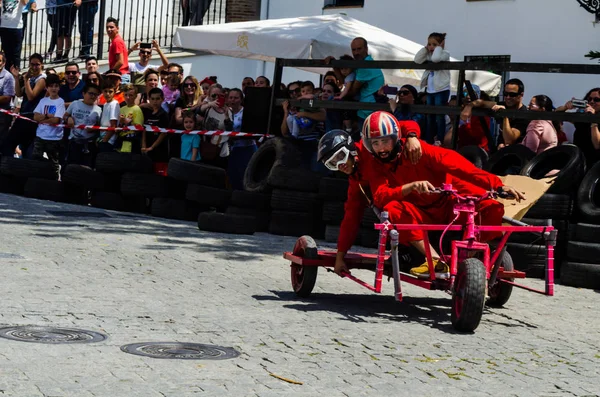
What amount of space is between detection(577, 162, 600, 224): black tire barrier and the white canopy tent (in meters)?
6.21

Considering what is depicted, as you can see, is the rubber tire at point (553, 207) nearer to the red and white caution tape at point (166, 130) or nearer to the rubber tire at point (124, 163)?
the red and white caution tape at point (166, 130)

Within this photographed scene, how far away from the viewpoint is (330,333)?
855cm

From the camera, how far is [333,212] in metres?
15.2

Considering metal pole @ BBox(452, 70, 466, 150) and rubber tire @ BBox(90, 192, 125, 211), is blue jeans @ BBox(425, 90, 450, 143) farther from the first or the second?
rubber tire @ BBox(90, 192, 125, 211)

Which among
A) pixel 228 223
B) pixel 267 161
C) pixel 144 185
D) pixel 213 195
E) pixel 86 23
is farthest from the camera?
pixel 86 23

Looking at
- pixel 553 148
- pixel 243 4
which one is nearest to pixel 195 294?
pixel 553 148

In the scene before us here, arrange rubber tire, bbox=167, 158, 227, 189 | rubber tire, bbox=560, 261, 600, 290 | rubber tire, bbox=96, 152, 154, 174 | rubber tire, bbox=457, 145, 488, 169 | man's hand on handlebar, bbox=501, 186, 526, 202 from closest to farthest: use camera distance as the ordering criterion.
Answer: man's hand on handlebar, bbox=501, 186, 526, 202 < rubber tire, bbox=560, 261, 600, 290 < rubber tire, bbox=457, 145, 488, 169 < rubber tire, bbox=167, 158, 227, 189 < rubber tire, bbox=96, 152, 154, 174

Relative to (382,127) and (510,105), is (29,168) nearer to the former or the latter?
(510,105)

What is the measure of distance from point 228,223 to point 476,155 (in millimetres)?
3254

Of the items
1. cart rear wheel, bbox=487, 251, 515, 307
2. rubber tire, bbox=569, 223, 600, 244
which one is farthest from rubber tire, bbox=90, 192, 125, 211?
cart rear wheel, bbox=487, 251, 515, 307

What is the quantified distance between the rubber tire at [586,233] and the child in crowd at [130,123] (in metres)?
7.93

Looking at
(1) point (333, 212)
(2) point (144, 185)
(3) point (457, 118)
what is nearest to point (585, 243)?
(3) point (457, 118)

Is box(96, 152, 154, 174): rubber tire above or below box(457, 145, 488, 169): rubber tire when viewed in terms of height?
below

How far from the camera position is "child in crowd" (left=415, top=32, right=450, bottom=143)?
51.6ft
